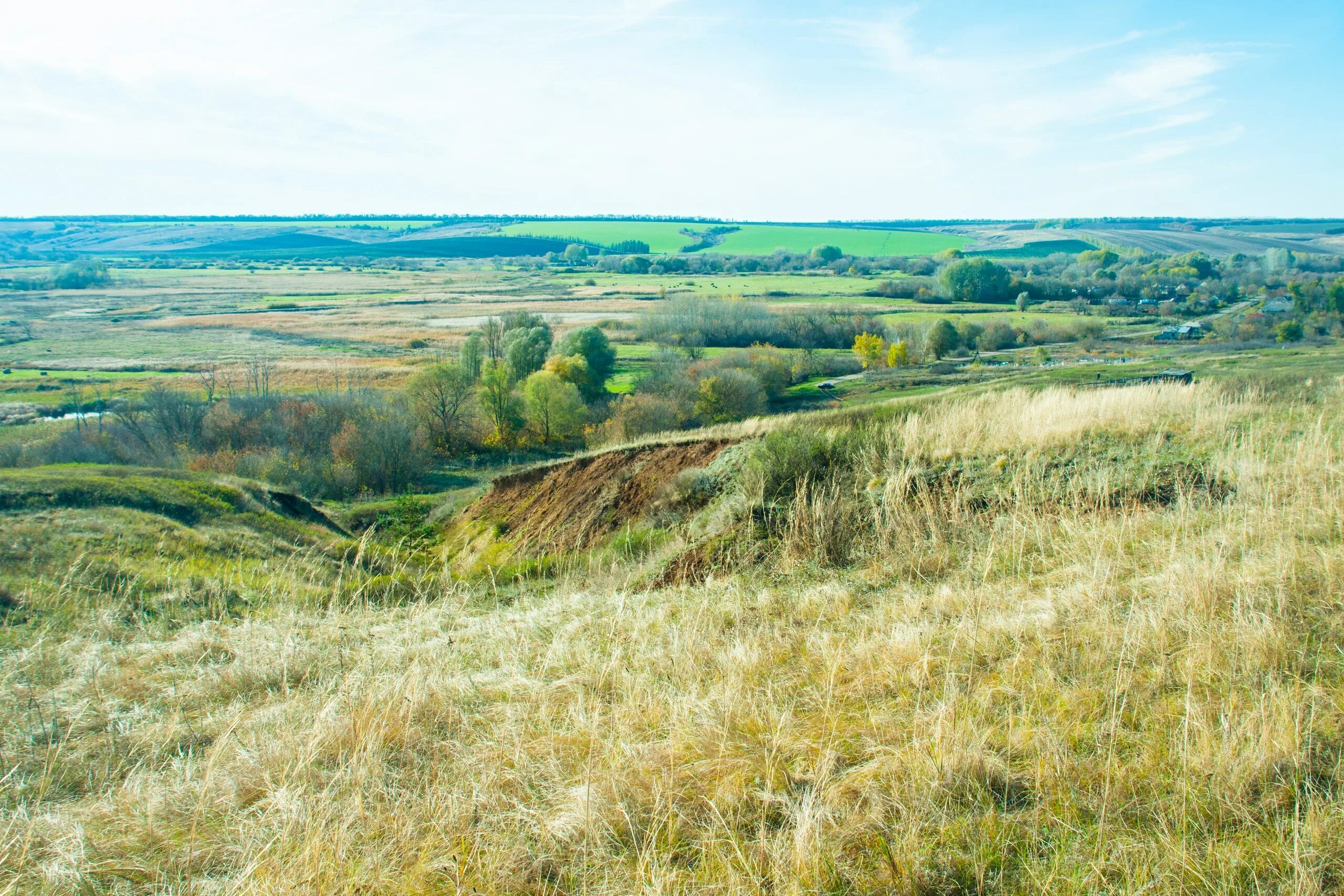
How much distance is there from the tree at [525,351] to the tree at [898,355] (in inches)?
1547

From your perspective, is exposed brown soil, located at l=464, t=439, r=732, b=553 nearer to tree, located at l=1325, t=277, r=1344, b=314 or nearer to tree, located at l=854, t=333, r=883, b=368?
tree, located at l=854, t=333, r=883, b=368

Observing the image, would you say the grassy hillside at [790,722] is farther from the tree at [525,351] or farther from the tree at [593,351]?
the tree at [525,351]

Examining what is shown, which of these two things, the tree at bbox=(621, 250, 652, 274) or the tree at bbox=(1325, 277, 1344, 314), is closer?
the tree at bbox=(1325, 277, 1344, 314)

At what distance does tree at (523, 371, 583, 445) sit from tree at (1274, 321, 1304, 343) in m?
61.4

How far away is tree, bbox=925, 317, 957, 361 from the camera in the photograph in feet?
282

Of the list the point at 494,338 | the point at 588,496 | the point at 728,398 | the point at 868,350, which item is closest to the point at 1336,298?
the point at 868,350

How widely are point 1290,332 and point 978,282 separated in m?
64.0

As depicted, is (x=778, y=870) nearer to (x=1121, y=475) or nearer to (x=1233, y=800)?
(x=1233, y=800)

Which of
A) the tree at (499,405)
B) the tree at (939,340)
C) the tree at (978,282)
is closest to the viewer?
the tree at (499,405)

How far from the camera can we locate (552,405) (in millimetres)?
60656

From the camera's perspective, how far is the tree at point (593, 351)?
71562 millimetres

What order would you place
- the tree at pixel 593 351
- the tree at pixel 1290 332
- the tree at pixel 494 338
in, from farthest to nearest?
the tree at pixel 494 338, the tree at pixel 593 351, the tree at pixel 1290 332

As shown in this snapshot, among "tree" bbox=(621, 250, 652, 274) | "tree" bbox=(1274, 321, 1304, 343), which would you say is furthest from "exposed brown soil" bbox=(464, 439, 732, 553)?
"tree" bbox=(621, 250, 652, 274)

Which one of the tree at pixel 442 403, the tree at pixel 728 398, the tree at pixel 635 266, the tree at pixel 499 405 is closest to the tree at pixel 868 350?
the tree at pixel 728 398
